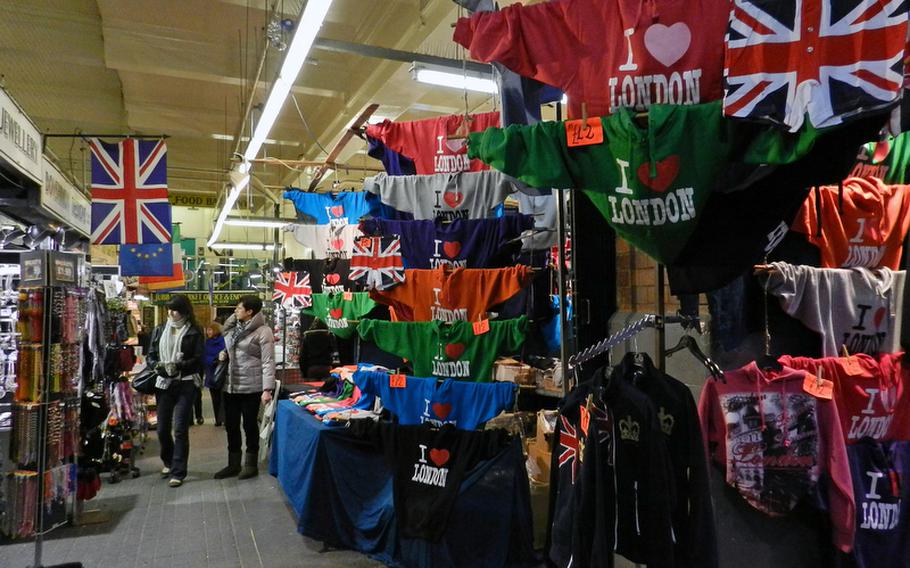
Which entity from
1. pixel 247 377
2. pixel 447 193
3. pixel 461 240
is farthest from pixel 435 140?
pixel 247 377

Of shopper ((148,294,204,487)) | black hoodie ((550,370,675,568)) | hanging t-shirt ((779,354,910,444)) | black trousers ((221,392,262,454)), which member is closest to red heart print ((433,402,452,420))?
black hoodie ((550,370,675,568))

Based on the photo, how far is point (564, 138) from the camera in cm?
197

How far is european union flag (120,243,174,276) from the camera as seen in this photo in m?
6.48

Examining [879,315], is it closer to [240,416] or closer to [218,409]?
[240,416]

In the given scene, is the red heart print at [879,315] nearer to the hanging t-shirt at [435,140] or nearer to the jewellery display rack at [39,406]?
the hanging t-shirt at [435,140]

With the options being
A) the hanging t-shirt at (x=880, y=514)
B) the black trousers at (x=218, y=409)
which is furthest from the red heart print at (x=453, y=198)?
the black trousers at (x=218, y=409)

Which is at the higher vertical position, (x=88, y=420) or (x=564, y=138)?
(x=564, y=138)

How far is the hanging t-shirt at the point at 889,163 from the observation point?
2.70m

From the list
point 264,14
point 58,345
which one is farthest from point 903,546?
point 264,14

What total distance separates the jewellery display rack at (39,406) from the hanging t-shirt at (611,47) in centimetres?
323

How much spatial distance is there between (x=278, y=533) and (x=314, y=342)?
9.44ft

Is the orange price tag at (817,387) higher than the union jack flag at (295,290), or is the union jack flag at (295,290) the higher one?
the union jack flag at (295,290)

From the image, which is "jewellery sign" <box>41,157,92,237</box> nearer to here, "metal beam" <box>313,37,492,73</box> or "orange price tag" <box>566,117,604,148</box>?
"metal beam" <box>313,37,492,73</box>

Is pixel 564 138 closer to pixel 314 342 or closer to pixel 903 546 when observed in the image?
pixel 903 546
